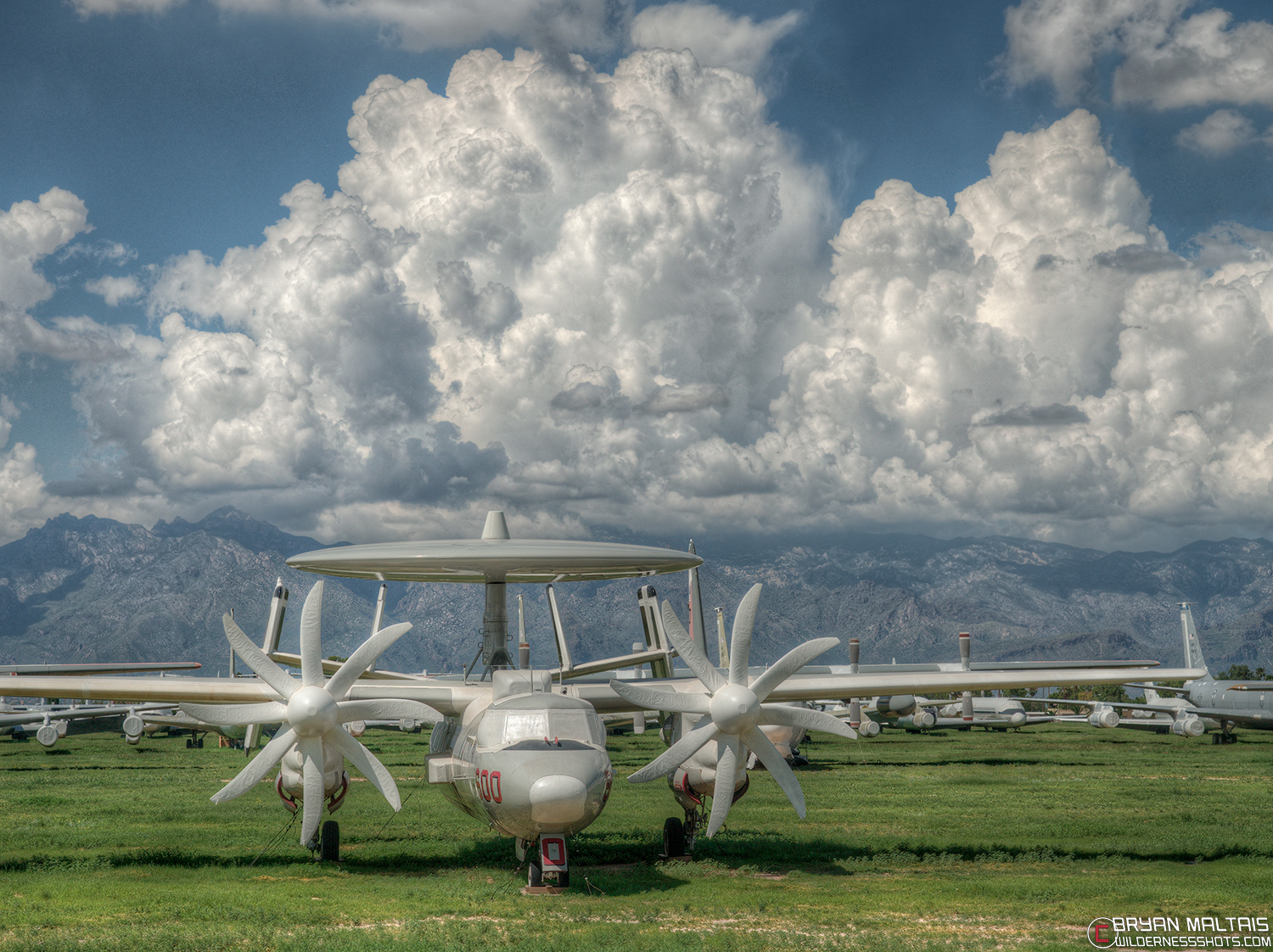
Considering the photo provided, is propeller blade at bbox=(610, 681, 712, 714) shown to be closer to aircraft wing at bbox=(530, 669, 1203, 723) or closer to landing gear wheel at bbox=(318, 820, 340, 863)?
aircraft wing at bbox=(530, 669, 1203, 723)

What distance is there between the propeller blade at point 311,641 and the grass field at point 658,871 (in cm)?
397

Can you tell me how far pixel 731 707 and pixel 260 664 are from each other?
30.9 ft

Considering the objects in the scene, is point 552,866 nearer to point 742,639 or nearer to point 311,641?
point 742,639

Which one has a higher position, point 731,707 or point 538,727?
point 731,707

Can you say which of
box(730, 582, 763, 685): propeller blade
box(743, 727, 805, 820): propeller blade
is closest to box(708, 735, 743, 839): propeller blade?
box(743, 727, 805, 820): propeller blade

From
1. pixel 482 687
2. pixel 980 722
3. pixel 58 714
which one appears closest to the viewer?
pixel 482 687

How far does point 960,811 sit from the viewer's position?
3020cm

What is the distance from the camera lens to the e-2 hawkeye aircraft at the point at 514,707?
17.3 m

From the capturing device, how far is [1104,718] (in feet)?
247

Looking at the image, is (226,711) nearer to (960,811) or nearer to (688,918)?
(688,918)

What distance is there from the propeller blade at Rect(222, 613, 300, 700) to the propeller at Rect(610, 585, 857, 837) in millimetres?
6550

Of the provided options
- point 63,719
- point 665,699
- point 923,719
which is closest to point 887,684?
point 665,699

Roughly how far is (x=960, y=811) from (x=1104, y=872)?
9.99 m

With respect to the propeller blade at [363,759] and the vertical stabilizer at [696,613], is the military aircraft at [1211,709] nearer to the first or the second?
the vertical stabilizer at [696,613]
